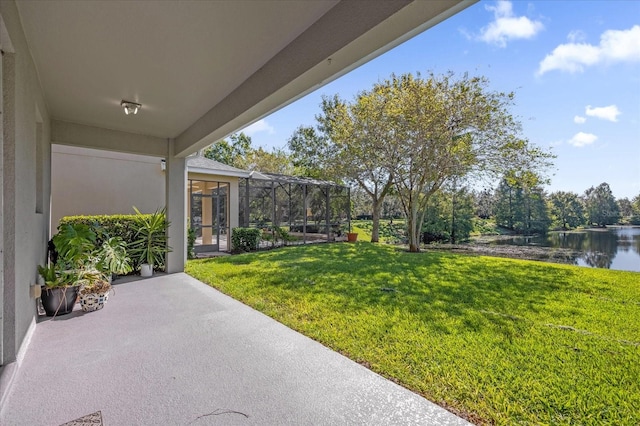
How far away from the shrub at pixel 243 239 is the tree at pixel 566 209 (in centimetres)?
1793

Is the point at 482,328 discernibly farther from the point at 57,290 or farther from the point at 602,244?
the point at 602,244

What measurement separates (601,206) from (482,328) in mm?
18388

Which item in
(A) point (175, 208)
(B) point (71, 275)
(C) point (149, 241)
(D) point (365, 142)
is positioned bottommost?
(B) point (71, 275)

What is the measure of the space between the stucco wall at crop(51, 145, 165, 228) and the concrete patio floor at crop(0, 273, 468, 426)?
4.85 meters

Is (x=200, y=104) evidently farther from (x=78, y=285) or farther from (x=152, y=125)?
(x=78, y=285)

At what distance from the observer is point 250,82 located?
11.4ft

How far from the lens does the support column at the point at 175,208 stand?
21.1ft

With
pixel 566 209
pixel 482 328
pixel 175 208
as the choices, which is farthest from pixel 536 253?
pixel 175 208

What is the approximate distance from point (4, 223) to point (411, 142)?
9425 mm

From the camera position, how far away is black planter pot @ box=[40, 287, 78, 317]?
12.2 feet

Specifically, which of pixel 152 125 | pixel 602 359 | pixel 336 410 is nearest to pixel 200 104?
pixel 152 125

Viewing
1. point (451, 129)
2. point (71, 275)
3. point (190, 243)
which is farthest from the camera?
point (451, 129)

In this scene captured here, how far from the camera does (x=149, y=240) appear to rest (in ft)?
20.6

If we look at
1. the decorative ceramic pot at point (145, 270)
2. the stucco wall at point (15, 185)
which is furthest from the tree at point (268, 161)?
the stucco wall at point (15, 185)
